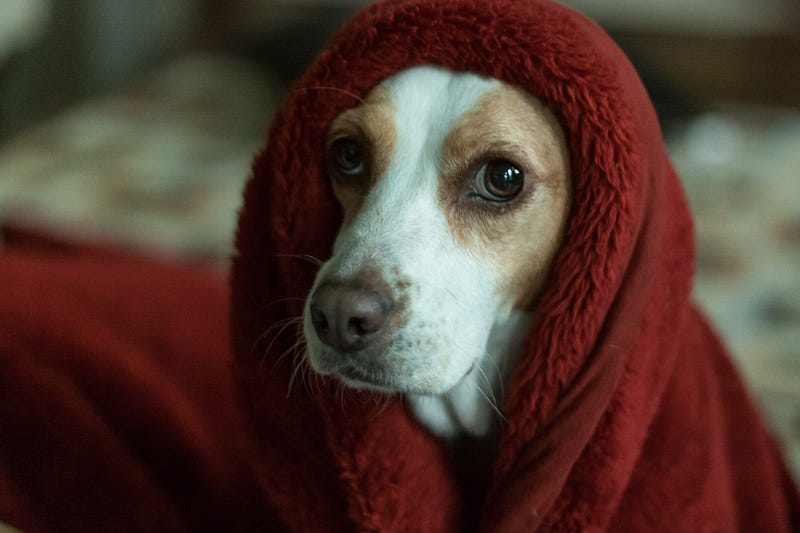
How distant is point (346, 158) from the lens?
1.05m

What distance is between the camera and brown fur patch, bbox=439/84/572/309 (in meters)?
0.97

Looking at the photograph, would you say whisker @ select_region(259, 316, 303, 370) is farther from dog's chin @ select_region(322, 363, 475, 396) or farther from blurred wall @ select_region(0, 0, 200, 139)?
blurred wall @ select_region(0, 0, 200, 139)

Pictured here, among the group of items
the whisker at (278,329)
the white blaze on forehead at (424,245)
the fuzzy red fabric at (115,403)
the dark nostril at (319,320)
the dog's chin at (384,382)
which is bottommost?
the fuzzy red fabric at (115,403)

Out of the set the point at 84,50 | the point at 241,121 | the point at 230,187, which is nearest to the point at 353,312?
the point at 230,187

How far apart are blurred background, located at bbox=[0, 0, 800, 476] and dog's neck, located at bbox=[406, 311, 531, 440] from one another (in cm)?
73

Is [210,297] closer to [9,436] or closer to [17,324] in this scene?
[17,324]

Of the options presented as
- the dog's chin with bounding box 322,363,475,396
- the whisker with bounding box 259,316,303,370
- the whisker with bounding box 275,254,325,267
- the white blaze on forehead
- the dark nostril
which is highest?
the white blaze on forehead

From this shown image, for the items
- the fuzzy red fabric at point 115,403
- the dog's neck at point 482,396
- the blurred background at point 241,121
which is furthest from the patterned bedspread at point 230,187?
the dog's neck at point 482,396

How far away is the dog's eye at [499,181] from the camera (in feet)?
3.26

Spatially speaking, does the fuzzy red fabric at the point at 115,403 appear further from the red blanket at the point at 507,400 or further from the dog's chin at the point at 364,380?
the dog's chin at the point at 364,380

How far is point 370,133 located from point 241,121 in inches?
80.4

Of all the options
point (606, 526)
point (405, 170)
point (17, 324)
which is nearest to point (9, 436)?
point (17, 324)

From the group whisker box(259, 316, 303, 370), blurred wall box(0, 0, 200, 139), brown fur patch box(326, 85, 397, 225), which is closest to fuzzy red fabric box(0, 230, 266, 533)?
whisker box(259, 316, 303, 370)

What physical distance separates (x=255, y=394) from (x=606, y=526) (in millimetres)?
470
